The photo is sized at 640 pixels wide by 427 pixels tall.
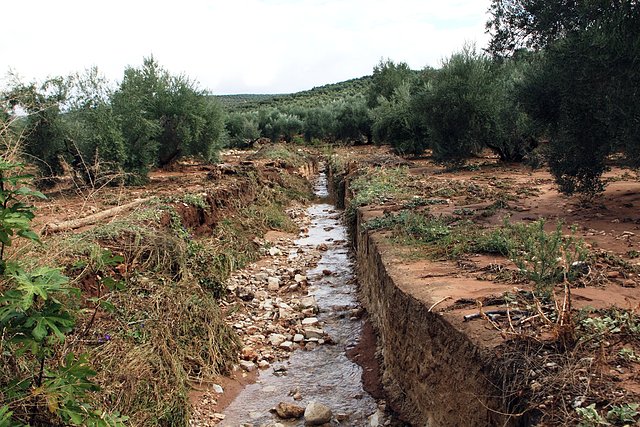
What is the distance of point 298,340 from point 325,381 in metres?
1.26

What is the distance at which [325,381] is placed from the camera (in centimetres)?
632

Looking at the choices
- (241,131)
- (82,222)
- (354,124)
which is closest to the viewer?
(82,222)

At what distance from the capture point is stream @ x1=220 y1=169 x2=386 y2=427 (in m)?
5.55

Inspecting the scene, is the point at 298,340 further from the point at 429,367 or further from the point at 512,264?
the point at 512,264

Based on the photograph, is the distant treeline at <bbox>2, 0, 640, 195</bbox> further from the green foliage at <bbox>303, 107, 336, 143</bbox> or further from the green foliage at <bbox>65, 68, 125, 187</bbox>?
the green foliage at <bbox>303, 107, 336, 143</bbox>

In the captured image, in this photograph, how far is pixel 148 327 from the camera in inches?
221

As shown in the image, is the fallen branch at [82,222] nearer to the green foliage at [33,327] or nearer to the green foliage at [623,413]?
the green foliage at [33,327]

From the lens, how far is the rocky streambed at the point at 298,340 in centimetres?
558

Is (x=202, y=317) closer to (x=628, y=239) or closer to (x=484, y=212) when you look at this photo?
(x=484, y=212)

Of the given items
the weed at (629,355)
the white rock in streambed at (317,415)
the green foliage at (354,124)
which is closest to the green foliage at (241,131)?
the green foliage at (354,124)

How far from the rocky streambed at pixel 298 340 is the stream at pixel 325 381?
1 cm

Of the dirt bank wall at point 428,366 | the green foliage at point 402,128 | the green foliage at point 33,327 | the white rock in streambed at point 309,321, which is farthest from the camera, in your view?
the green foliage at point 402,128

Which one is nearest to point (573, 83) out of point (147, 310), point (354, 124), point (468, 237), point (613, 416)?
point (468, 237)

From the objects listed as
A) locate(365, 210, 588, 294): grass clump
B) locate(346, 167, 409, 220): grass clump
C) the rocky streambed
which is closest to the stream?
the rocky streambed
